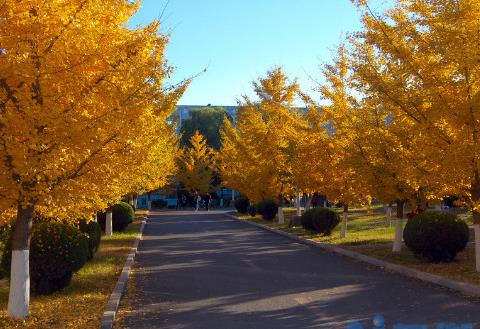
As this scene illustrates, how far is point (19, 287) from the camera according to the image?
24.0ft

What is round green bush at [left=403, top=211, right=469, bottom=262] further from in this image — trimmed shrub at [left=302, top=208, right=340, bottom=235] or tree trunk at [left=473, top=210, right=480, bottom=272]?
trimmed shrub at [left=302, top=208, right=340, bottom=235]

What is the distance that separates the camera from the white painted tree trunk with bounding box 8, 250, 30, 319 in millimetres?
7281

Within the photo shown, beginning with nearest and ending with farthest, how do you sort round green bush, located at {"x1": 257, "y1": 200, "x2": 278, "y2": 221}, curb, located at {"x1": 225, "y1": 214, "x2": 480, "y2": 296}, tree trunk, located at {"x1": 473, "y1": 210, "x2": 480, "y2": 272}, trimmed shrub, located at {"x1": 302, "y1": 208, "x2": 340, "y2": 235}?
curb, located at {"x1": 225, "y1": 214, "x2": 480, "y2": 296}
tree trunk, located at {"x1": 473, "y1": 210, "x2": 480, "y2": 272}
trimmed shrub, located at {"x1": 302, "y1": 208, "x2": 340, "y2": 235}
round green bush, located at {"x1": 257, "y1": 200, "x2": 278, "y2": 221}

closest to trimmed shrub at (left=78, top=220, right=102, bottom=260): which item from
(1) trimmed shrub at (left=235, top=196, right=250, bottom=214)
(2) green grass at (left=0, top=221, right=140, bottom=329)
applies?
(2) green grass at (left=0, top=221, right=140, bottom=329)

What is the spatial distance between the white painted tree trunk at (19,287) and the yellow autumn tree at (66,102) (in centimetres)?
1

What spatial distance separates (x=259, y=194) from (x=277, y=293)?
75.6ft

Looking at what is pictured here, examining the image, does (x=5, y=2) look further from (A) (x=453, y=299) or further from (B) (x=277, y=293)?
(A) (x=453, y=299)

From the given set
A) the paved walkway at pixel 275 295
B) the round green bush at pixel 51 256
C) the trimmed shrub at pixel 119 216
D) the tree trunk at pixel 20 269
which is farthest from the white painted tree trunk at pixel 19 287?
the trimmed shrub at pixel 119 216

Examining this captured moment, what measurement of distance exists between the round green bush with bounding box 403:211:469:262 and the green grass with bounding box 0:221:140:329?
662 centimetres

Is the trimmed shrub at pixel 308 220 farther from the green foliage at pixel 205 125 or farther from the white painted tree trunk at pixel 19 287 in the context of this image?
the green foliage at pixel 205 125

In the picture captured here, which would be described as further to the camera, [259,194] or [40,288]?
[259,194]

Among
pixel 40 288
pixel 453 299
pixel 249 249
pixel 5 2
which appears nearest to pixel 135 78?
pixel 5 2

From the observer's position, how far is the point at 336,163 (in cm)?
1795

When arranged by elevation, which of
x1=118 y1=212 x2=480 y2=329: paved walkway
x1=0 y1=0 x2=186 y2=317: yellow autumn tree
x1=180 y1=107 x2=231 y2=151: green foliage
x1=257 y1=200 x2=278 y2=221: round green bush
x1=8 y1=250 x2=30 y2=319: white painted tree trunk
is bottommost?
x1=118 y1=212 x2=480 y2=329: paved walkway
